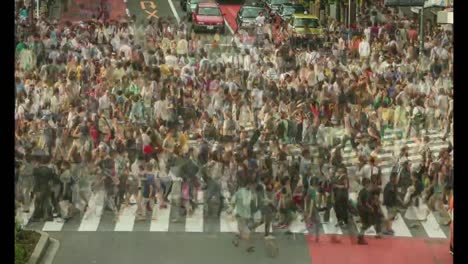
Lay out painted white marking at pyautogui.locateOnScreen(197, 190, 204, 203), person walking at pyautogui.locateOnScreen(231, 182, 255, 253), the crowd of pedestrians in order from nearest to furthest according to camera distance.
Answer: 1. person walking at pyautogui.locateOnScreen(231, 182, 255, 253)
2. the crowd of pedestrians
3. painted white marking at pyautogui.locateOnScreen(197, 190, 204, 203)

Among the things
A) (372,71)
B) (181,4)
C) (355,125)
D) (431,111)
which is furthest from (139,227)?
(181,4)

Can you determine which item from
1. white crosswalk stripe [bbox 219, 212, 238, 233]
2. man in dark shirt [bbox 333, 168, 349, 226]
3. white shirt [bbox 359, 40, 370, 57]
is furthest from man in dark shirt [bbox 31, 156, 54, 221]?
white shirt [bbox 359, 40, 370, 57]

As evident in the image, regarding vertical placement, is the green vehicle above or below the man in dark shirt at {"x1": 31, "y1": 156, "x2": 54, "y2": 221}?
above

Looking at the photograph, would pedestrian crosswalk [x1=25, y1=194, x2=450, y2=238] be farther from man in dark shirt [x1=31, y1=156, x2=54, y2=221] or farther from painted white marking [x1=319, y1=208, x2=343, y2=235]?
man in dark shirt [x1=31, y1=156, x2=54, y2=221]

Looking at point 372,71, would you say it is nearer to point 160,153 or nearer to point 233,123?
point 233,123

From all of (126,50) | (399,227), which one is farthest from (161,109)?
(126,50)

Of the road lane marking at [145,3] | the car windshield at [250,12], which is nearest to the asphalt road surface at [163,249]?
the car windshield at [250,12]
